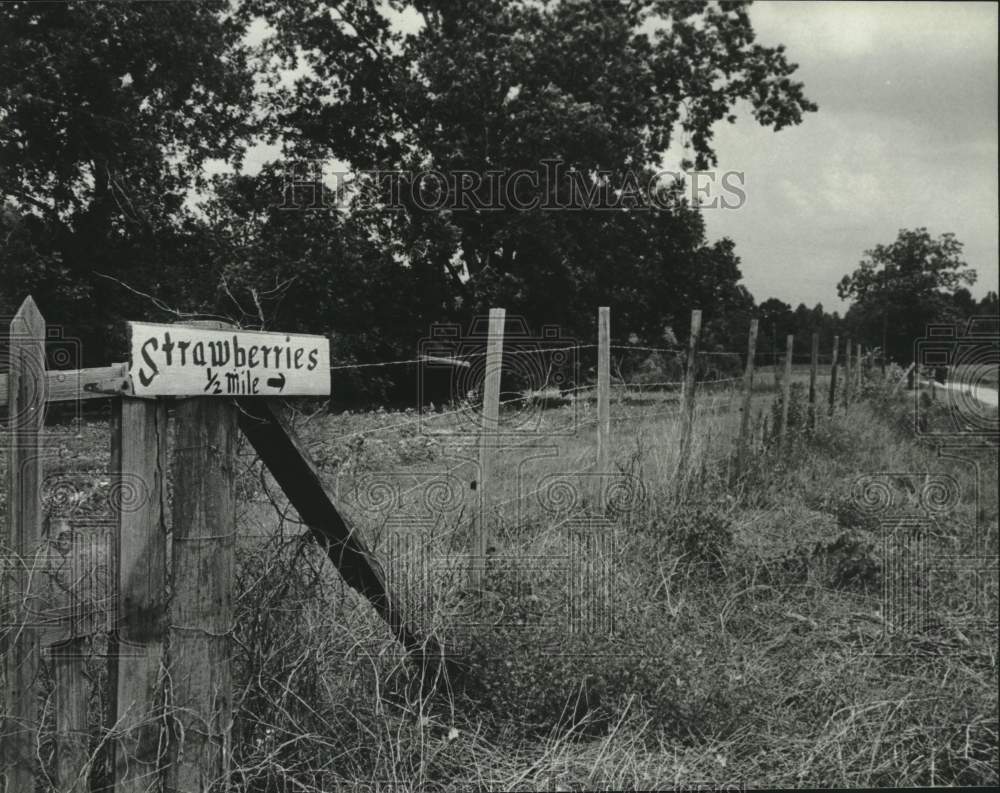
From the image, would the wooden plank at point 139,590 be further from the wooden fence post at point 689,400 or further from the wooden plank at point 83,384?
the wooden fence post at point 689,400

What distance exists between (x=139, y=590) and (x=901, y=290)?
691 inches

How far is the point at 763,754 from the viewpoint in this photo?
10.5 feet

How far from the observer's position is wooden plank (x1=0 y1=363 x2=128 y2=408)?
1.99m

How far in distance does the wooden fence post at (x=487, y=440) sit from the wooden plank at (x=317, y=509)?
135 cm

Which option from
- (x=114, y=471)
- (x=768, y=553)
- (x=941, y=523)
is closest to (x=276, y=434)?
(x=114, y=471)

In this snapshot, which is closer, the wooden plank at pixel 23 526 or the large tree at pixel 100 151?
the wooden plank at pixel 23 526

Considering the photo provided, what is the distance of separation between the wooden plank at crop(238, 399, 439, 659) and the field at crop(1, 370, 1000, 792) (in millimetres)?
93

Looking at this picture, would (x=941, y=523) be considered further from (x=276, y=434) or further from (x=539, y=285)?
(x=539, y=285)

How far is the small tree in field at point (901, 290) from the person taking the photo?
50.3 ft

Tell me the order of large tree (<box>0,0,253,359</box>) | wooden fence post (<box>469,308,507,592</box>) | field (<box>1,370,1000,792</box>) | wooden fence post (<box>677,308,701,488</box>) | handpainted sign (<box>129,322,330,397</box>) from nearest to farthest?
1. handpainted sign (<box>129,322,330,397</box>)
2. field (<box>1,370,1000,792</box>)
3. wooden fence post (<box>469,308,507,592</box>)
4. large tree (<box>0,0,253,359</box>)
5. wooden fence post (<box>677,308,701,488</box>)

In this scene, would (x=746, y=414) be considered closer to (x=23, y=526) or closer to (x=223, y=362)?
(x=223, y=362)

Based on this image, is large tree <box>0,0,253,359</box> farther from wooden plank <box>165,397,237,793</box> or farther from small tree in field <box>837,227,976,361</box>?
small tree in field <box>837,227,976,361</box>

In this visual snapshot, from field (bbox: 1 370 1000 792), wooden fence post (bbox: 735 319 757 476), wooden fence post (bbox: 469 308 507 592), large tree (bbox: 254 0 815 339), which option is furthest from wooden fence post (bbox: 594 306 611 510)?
large tree (bbox: 254 0 815 339)

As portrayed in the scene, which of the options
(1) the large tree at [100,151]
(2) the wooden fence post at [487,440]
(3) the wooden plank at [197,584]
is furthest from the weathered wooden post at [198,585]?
(1) the large tree at [100,151]
